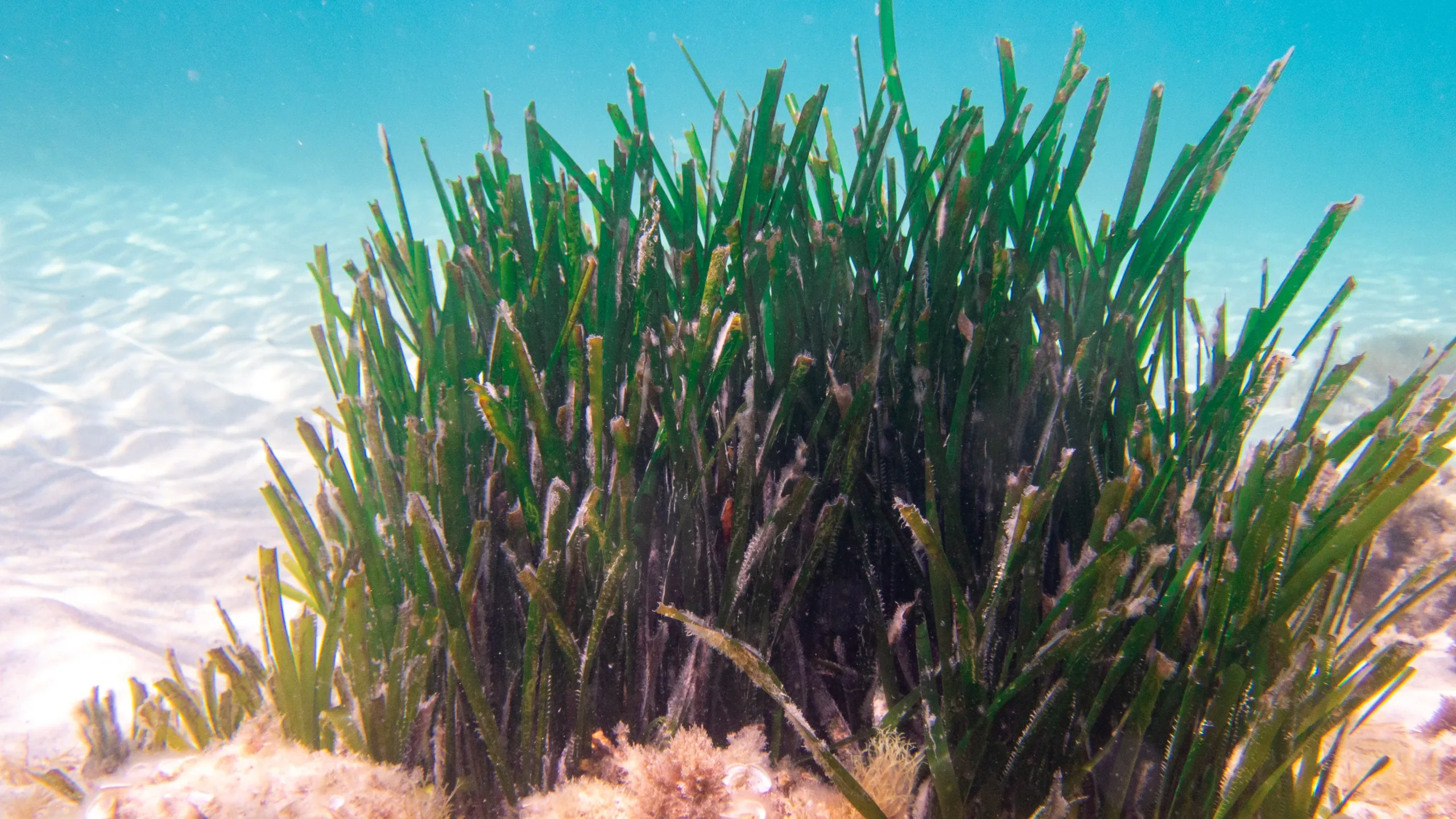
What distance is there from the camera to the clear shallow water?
4352mm

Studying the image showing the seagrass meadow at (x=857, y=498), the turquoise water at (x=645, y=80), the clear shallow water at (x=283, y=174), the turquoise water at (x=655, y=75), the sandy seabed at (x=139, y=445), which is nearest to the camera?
the seagrass meadow at (x=857, y=498)

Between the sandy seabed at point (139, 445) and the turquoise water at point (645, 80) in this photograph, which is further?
the turquoise water at point (645, 80)

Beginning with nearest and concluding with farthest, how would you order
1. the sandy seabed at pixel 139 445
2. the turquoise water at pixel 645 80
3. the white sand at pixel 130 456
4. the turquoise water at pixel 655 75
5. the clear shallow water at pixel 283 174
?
the sandy seabed at pixel 139 445, the white sand at pixel 130 456, the clear shallow water at pixel 283 174, the turquoise water at pixel 645 80, the turquoise water at pixel 655 75

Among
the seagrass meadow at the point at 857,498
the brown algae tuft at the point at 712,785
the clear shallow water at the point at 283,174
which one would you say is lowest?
the brown algae tuft at the point at 712,785

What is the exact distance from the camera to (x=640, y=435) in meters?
1.31

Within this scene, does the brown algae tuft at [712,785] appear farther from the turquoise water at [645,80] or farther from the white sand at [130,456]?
the turquoise water at [645,80]

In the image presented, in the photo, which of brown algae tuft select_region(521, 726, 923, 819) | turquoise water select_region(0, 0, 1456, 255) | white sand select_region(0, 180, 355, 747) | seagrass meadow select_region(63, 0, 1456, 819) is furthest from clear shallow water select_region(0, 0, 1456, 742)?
brown algae tuft select_region(521, 726, 923, 819)

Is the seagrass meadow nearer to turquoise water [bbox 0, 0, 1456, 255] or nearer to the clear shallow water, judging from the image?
the clear shallow water

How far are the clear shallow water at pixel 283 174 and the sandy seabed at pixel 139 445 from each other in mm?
29

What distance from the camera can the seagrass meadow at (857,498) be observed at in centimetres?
98

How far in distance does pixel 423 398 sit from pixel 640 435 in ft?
1.72

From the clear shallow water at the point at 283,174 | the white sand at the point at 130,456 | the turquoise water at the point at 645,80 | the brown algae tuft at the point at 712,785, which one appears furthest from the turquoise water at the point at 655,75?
the brown algae tuft at the point at 712,785

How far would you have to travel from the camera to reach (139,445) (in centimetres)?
568

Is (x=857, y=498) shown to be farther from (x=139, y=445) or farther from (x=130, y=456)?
(x=139, y=445)
